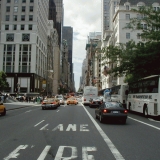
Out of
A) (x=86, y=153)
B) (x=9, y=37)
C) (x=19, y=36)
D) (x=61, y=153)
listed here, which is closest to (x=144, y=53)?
(x=86, y=153)

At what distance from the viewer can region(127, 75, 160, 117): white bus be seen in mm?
18055

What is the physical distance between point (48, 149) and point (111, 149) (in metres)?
2.02

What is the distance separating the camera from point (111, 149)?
7676mm

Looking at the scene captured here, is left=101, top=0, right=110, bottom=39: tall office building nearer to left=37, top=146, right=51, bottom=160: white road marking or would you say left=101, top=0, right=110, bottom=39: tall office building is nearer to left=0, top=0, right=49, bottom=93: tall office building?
left=0, top=0, right=49, bottom=93: tall office building

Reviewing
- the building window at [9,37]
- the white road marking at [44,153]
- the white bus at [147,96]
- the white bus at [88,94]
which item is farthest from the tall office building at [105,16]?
the white road marking at [44,153]

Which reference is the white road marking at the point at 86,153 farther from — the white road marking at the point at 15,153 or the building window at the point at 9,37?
the building window at the point at 9,37

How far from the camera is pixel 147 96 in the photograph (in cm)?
1973

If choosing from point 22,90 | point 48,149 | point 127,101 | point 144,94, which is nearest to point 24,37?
point 22,90

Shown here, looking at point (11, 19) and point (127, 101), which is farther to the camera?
point (11, 19)

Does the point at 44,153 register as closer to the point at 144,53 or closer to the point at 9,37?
the point at 144,53

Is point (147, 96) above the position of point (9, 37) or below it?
below

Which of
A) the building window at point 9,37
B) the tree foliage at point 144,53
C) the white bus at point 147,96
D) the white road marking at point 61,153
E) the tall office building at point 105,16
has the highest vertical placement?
the tall office building at point 105,16

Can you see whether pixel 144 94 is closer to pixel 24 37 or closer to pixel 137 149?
pixel 137 149

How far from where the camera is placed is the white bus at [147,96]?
18.1m
